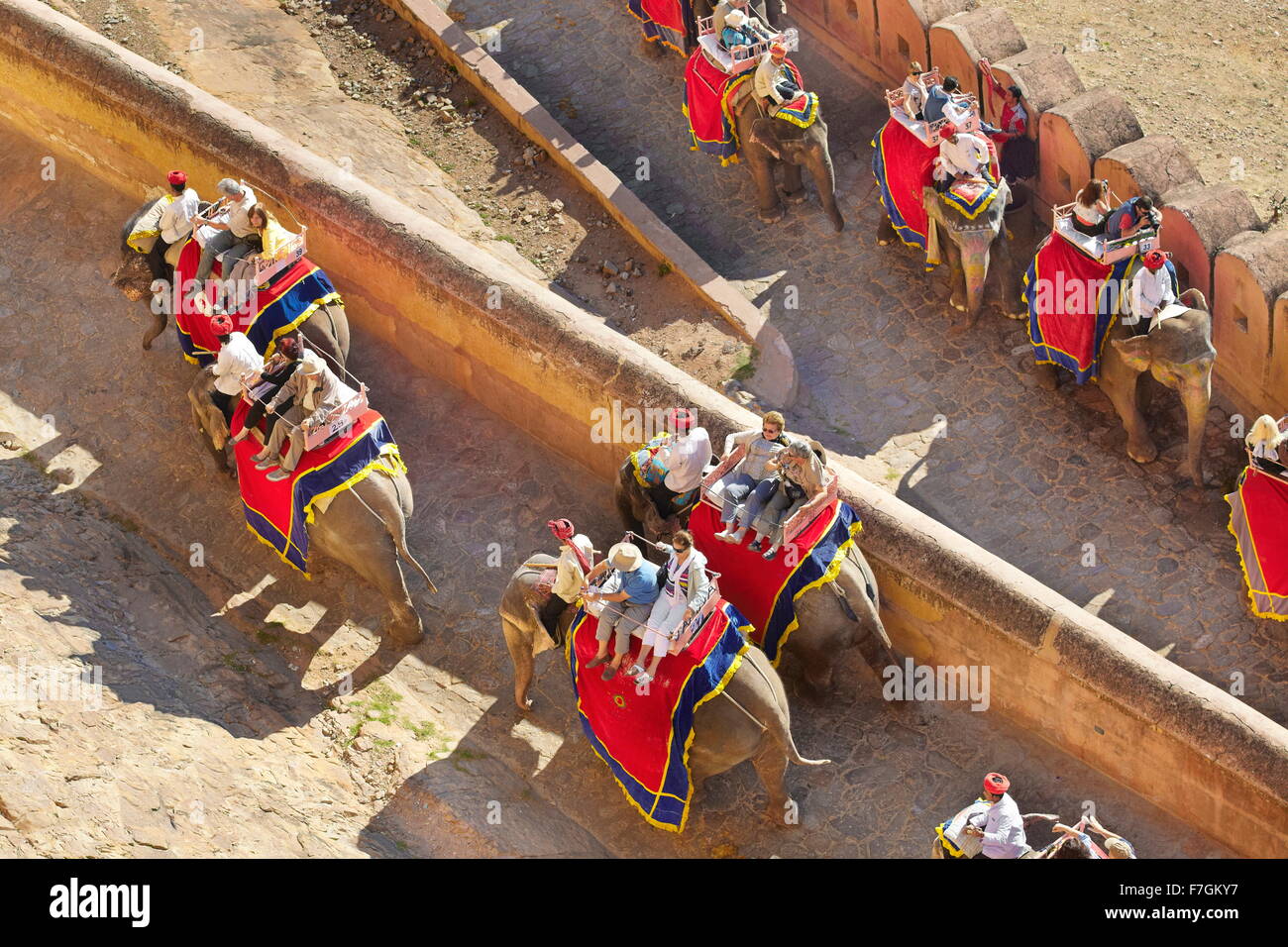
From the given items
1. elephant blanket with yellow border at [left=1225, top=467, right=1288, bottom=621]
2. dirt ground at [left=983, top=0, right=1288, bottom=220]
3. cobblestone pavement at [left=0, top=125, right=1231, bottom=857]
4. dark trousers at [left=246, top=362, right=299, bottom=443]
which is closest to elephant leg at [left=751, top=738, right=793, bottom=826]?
cobblestone pavement at [left=0, top=125, right=1231, bottom=857]

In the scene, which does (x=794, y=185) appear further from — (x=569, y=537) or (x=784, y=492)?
(x=569, y=537)

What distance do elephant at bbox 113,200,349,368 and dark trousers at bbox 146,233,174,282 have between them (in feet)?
0.21

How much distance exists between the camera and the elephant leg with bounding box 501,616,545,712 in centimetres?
1486

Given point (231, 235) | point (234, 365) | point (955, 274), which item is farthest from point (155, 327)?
point (955, 274)

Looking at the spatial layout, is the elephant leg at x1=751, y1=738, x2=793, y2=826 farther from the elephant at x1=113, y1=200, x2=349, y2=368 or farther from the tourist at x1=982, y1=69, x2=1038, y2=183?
the tourist at x1=982, y1=69, x2=1038, y2=183

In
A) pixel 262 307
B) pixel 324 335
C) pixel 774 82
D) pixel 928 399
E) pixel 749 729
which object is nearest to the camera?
pixel 749 729

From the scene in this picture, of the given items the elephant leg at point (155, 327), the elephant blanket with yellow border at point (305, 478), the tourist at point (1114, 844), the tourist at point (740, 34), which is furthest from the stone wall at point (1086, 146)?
the elephant leg at point (155, 327)

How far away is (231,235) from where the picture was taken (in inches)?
674

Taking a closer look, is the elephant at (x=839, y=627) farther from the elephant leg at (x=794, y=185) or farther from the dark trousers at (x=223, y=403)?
the elephant leg at (x=794, y=185)

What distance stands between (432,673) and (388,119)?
22.6 feet

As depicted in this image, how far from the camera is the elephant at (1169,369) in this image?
1639 cm

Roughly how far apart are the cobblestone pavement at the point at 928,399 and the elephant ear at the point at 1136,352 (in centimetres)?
83

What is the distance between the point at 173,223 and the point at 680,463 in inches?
193

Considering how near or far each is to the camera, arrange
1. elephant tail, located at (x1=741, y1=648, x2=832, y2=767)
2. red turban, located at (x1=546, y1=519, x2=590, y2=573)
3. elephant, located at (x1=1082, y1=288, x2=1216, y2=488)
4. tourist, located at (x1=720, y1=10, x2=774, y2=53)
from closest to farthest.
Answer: elephant tail, located at (x1=741, y1=648, x2=832, y2=767), red turban, located at (x1=546, y1=519, x2=590, y2=573), elephant, located at (x1=1082, y1=288, x2=1216, y2=488), tourist, located at (x1=720, y1=10, x2=774, y2=53)
